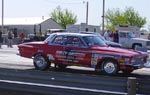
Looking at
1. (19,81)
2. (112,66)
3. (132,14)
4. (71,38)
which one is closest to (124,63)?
(112,66)

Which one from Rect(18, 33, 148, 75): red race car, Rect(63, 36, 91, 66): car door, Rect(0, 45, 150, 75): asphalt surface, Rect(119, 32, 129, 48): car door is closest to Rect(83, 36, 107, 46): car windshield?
Rect(18, 33, 148, 75): red race car

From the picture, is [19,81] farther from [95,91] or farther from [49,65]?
[49,65]

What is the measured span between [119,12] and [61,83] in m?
95.8

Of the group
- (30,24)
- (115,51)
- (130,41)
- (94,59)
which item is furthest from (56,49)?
(30,24)

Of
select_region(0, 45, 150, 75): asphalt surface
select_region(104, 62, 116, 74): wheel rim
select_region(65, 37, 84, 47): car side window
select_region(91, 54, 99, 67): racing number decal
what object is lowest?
select_region(0, 45, 150, 75): asphalt surface

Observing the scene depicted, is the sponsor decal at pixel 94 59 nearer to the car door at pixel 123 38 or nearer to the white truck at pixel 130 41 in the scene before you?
the white truck at pixel 130 41

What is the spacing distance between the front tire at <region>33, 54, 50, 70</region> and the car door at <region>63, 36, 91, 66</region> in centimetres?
90

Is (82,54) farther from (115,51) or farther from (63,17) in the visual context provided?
(63,17)

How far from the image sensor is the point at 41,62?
661 inches

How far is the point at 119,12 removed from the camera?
4003 inches

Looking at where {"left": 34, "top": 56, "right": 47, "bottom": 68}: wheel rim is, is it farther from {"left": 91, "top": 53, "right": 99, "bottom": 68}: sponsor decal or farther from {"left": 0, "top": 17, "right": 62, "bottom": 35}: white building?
{"left": 0, "top": 17, "right": 62, "bottom": 35}: white building

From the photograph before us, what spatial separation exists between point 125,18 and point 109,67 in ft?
273

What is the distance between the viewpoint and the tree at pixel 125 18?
97.4 m

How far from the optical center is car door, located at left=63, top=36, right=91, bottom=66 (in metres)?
15.5
